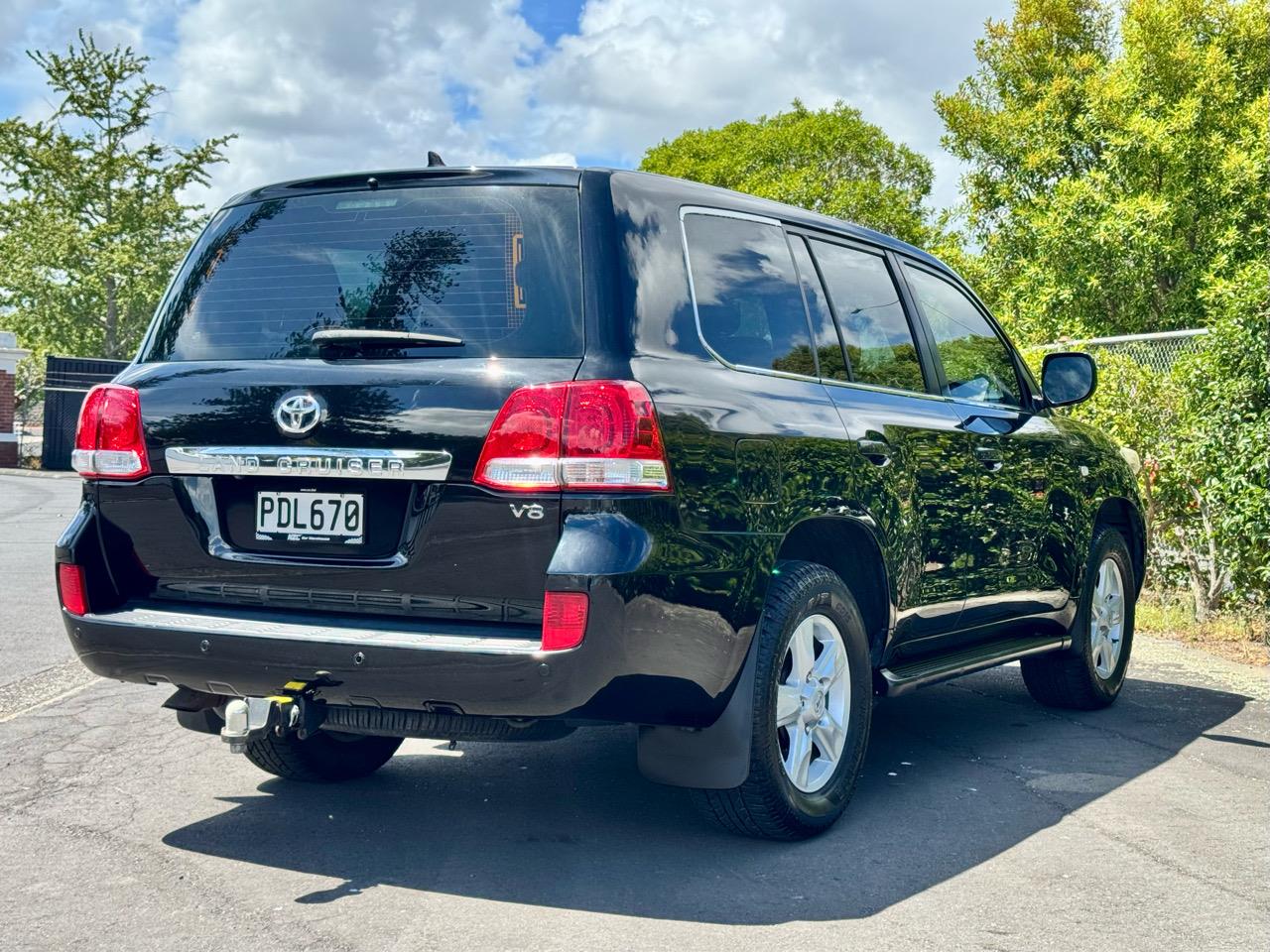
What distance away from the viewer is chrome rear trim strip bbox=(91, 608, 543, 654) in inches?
151

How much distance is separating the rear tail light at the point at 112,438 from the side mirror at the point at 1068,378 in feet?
12.3

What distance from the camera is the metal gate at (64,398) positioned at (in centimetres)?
3552

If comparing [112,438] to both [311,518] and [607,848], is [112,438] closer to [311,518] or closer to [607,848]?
[311,518]

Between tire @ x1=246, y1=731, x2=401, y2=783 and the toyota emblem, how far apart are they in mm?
1423

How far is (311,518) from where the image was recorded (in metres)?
4.09

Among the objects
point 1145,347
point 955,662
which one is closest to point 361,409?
point 955,662

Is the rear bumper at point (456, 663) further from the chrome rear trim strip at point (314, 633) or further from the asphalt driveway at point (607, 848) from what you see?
the asphalt driveway at point (607, 848)

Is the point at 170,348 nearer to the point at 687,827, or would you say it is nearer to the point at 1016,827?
the point at 687,827

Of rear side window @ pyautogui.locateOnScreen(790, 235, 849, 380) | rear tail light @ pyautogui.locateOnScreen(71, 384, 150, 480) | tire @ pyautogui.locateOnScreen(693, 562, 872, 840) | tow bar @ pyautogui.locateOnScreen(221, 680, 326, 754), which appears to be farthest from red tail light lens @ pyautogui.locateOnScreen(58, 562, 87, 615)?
rear side window @ pyautogui.locateOnScreen(790, 235, 849, 380)

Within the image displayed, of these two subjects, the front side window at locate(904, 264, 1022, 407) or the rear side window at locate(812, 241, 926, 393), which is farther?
the front side window at locate(904, 264, 1022, 407)

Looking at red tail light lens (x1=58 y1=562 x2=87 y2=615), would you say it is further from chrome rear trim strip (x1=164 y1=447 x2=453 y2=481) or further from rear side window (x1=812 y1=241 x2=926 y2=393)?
rear side window (x1=812 y1=241 x2=926 y2=393)

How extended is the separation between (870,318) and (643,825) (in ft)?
6.47

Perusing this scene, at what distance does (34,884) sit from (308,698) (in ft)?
2.99

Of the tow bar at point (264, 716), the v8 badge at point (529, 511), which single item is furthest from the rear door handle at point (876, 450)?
A: the tow bar at point (264, 716)
